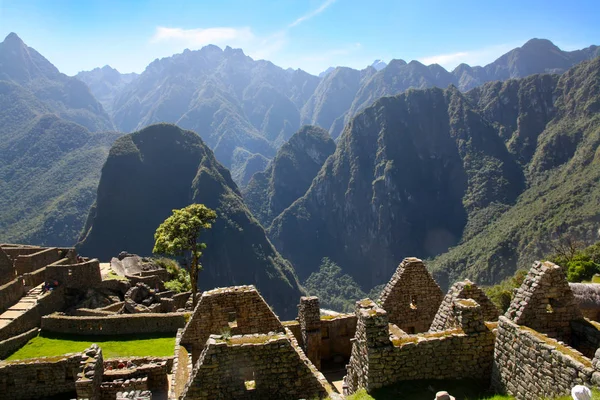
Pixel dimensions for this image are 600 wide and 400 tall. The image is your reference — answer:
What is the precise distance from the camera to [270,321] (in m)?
8.55

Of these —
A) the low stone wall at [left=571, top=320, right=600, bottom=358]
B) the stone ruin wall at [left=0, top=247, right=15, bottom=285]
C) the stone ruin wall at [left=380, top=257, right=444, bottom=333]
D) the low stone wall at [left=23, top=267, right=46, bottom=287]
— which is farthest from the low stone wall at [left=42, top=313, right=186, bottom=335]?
the low stone wall at [left=571, top=320, right=600, bottom=358]

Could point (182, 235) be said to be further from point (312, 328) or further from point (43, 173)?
point (43, 173)

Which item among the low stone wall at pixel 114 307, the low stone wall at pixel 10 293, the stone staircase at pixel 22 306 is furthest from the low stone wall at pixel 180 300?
the low stone wall at pixel 10 293

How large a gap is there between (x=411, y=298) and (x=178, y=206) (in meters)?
171

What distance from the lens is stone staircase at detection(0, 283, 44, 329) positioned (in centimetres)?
1962

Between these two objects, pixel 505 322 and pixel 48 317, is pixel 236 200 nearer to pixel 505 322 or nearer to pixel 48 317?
pixel 48 317

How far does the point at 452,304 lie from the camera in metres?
6.72

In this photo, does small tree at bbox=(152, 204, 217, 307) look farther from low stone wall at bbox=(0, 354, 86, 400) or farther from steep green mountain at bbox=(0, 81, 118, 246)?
steep green mountain at bbox=(0, 81, 118, 246)

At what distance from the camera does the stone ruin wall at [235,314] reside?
8461mm

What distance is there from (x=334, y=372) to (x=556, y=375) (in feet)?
15.5

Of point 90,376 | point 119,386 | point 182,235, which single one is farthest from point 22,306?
point 90,376

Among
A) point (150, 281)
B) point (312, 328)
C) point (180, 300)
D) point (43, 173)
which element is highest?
point (43, 173)

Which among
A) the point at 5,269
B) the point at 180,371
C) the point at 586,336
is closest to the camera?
the point at 586,336

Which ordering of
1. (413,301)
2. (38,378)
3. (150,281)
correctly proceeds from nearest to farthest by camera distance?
(413,301) → (38,378) → (150,281)
